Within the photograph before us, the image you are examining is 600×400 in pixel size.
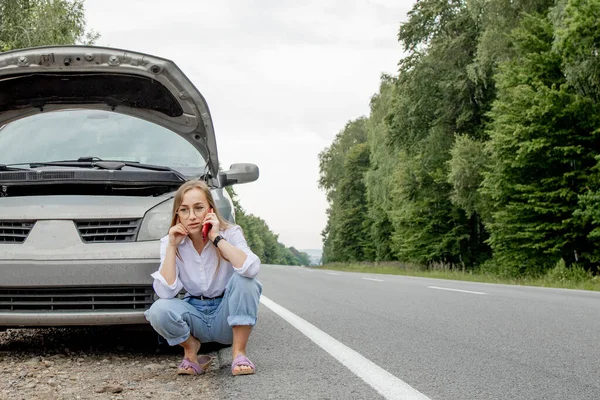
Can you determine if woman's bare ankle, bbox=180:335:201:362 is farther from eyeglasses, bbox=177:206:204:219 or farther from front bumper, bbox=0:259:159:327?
eyeglasses, bbox=177:206:204:219

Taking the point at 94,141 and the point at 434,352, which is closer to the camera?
the point at 434,352

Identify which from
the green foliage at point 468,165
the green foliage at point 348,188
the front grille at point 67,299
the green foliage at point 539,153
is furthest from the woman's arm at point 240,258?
the green foliage at point 348,188

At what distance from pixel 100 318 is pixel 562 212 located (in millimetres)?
20623

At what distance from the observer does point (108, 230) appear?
4.43 meters

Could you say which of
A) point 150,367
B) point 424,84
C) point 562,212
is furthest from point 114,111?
point 424,84

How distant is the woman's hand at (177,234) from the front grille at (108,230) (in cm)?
49

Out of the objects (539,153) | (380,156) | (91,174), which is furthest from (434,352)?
(380,156)

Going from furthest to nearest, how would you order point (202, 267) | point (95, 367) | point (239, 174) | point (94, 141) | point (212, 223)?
point (239, 174) → point (94, 141) → point (95, 367) → point (202, 267) → point (212, 223)

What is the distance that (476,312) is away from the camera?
299 inches

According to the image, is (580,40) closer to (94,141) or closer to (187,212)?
(94,141)

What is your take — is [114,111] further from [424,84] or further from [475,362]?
[424,84]

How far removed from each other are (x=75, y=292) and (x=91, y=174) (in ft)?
2.57

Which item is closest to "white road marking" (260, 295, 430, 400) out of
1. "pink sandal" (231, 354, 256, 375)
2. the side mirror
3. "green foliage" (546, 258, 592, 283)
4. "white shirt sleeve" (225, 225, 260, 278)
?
"pink sandal" (231, 354, 256, 375)

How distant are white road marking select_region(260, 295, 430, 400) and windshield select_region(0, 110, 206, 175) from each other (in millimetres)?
1633
